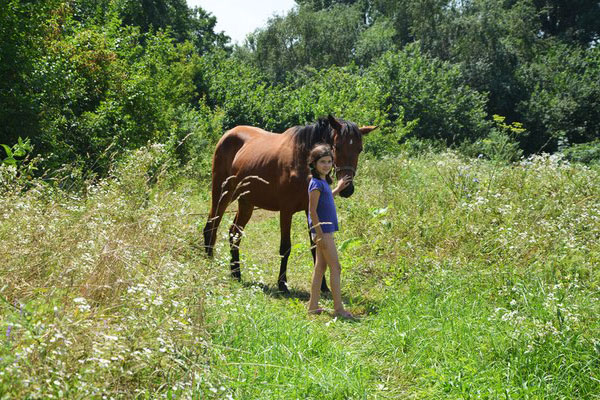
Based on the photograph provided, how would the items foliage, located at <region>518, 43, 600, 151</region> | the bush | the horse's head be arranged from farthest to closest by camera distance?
foliage, located at <region>518, 43, 600, 151</region>, the bush, the horse's head

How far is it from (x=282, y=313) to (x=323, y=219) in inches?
38.7

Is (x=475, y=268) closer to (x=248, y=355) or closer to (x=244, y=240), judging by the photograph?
(x=248, y=355)

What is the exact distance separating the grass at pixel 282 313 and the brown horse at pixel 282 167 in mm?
961

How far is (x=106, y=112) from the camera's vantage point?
9898 mm

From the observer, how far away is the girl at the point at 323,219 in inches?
194

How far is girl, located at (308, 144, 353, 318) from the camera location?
493cm

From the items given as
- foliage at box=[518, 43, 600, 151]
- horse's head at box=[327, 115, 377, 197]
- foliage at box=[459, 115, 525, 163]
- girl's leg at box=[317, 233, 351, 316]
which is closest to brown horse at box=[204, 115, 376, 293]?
horse's head at box=[327, 115, 377, 197]

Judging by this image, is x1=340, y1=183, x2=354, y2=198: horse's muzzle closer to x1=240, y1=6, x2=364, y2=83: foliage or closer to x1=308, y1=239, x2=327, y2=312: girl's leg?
x1=308, y1=239, x2=327, y2=312: girl's leg

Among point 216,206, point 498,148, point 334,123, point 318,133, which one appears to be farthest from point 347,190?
point 498,148

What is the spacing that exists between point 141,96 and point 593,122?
102 ft

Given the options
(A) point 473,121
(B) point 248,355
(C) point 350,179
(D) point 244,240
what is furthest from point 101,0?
(B) point 248,355

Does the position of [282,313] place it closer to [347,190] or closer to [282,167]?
[347,190]

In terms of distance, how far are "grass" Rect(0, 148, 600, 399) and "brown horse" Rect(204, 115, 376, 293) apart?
96cm

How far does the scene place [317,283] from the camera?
503 cm
